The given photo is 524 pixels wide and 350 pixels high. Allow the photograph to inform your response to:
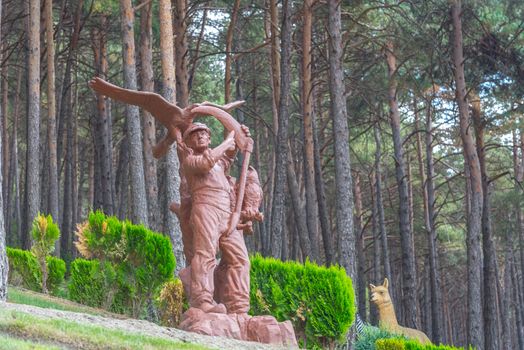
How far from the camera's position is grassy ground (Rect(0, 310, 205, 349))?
26.2 feet

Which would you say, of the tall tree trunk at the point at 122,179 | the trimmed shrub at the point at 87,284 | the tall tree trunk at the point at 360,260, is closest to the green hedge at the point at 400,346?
the trimmed shrub at the point at 87,284

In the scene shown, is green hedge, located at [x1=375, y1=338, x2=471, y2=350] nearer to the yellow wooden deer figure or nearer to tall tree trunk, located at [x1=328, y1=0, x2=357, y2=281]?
tall tree trunk, located at [x1=328, y1=0, x2=357, y2=281]

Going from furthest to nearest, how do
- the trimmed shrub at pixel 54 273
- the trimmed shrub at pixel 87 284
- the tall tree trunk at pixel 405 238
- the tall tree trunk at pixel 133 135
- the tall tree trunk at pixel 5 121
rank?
1. the tall tree trunk at pixel 5 121
2. the tall tree trunk at pixel 405 238
3. the tall tree trunk at pixel 133 135
4. the trimmed shrub at pixel 54 273
5. the trimmed shrub at pixel 87 284

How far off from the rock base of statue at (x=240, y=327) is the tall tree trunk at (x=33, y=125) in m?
10.5

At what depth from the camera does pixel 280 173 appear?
20.9 m

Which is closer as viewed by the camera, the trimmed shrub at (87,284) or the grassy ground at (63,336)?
the grassy ground at (63,336)

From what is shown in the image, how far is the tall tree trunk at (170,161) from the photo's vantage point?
56.2 feet

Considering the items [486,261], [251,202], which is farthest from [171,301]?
[486,261]

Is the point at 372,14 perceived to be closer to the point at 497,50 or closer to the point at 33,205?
the point at 497,50

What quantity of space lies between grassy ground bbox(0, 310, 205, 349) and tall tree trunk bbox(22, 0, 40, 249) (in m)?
12.7

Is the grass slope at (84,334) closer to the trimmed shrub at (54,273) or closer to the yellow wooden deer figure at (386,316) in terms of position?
the trimmed shrub at (54,273)

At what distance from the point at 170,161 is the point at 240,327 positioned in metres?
6.69

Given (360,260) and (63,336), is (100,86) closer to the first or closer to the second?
(63,336)

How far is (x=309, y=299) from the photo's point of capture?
13883 mm
